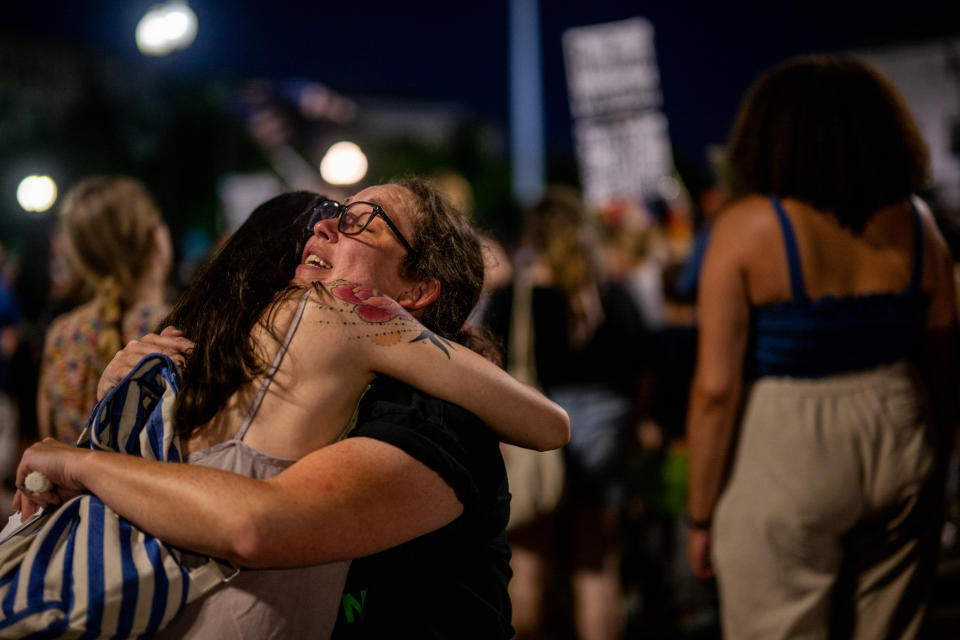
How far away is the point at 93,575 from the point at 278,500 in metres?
0.33

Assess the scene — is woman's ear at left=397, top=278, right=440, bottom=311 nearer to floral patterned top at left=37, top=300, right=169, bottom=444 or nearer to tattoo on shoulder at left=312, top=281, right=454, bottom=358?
tattoo on shoulder at left=312, top=281, right=454, bottom=358

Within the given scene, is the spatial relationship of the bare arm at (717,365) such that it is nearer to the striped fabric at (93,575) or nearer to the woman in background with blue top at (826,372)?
the woman in background with blue top at (826,372)

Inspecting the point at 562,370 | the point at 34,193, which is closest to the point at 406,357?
the point at 562,370

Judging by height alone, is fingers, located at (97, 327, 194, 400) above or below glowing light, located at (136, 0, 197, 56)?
below

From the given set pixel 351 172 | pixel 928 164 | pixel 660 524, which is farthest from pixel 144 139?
pixel 928 164

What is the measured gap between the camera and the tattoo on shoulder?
5.29 feet

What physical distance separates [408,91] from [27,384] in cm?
9128

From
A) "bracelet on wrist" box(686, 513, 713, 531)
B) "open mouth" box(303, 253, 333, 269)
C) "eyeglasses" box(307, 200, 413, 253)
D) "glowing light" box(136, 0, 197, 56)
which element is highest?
"glowing light" box(136, 0, 197, 56)

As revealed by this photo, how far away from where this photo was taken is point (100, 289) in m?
3.12

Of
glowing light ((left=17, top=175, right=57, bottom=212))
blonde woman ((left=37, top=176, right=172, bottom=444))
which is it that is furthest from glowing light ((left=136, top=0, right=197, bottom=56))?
blonde woman ((left=37, top=176, right=172, bottom=444))

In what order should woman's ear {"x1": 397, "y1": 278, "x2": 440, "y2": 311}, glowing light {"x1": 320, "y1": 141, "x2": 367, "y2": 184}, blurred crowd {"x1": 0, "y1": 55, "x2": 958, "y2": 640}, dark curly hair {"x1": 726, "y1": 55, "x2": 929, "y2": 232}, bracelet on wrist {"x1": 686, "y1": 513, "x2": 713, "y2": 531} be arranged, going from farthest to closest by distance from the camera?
1. glowing light {"x1": 320, "y1": 141, "x2": 367, "y2": 184}
2. blurred crowd {"x1": 0, "y1": 55, "x2": 958, "y2": 640}
3. bracelet on wrist {"x1": 686, "y1": 513, "x2": 713, "y2": 531}
4. dark curly hair {"x1": 726, "y1": 55, "x2": 929, "y2": 232}
5. woman's ear {"x1": 397, "y1": 278, "x2": 440, "y2": 311}

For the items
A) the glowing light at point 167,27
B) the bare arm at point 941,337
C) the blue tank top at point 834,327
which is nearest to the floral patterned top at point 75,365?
the blue tank top at point 834,327

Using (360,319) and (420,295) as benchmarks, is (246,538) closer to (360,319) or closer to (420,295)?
(360,319)

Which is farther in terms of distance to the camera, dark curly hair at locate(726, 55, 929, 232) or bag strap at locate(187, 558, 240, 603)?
dark curly hair at locate(726, 55, 929, 232)
